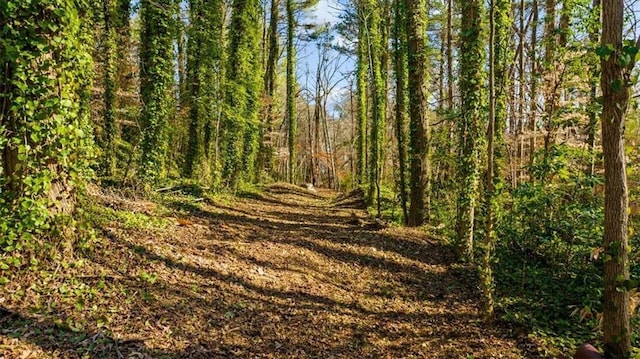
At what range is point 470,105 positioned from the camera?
7.12 meters

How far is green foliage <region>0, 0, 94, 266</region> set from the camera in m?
3.81

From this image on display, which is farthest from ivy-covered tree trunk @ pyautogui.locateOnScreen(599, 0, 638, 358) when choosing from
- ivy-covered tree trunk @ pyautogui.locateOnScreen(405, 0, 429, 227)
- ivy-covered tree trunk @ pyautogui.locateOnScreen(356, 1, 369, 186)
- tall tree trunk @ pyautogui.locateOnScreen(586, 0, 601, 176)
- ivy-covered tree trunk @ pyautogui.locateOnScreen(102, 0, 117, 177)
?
ivy-covered tree trunk @ pyautogui.locateOnScreen(356, 1, 369, 186)

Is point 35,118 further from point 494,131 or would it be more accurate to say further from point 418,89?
point 418,89

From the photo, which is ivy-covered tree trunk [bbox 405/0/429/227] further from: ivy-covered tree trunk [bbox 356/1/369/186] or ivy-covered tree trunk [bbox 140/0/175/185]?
ivy-covered tree trunk [bbox 356/1/369/186]

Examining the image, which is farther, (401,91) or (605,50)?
(401,91)

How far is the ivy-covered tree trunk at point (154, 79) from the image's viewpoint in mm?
9656

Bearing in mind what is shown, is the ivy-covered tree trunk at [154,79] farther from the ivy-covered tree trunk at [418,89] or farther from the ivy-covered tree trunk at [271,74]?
the ivy-covered tree trunk at [271,74]

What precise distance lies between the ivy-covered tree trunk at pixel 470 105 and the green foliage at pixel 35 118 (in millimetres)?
6204

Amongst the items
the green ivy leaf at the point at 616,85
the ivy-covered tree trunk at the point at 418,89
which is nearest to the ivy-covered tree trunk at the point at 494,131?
the ivy-covered tree trunk at the point at 418,89

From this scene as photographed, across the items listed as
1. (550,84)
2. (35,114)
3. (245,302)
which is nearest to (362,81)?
(550,84)

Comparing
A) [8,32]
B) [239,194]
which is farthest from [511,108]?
[8,32]

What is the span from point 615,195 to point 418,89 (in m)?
6.80

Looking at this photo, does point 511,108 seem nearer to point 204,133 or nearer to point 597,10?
point 597,10

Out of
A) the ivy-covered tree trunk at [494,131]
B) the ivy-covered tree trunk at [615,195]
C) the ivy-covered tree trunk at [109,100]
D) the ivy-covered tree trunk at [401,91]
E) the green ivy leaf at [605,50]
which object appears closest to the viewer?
the green ivy leaf at [605,50]
